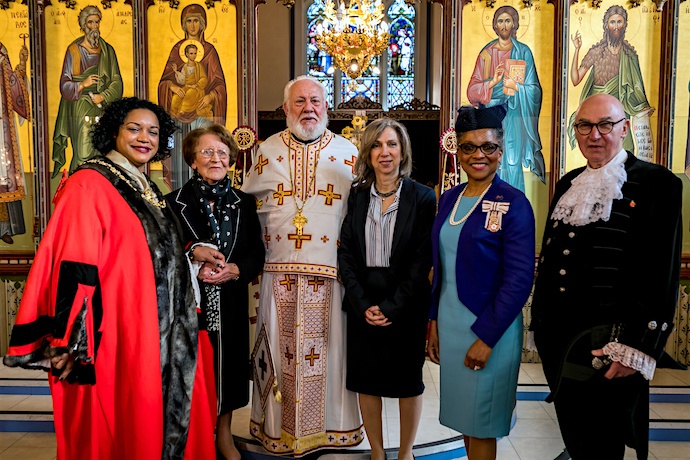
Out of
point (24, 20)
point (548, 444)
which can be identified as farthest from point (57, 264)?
point (24, 20)

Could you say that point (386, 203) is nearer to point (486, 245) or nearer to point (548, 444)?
point (486, 245)

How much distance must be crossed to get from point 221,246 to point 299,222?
0.51 m

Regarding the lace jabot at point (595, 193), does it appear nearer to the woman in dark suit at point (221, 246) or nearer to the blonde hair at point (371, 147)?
the blonde hair at point (371, 147)

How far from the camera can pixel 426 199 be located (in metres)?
3.05

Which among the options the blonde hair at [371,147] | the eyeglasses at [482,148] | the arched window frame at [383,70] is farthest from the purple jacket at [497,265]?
the arched window frame at [383,70]

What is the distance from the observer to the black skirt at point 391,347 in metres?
3.01

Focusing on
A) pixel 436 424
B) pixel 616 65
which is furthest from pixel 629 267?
pixel 616 65

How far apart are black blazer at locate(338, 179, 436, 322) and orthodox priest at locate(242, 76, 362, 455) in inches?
10.8

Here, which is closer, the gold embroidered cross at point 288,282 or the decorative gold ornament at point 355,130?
the gold embroidered cross at point 288,282

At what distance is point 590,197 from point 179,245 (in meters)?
1.87

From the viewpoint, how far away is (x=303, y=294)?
3.33 metres

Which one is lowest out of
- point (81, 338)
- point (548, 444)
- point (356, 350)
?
point (548, 444)

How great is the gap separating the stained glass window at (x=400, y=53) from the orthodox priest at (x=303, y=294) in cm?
1009

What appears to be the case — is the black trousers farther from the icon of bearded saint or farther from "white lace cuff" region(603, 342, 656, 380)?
the icon of bearded saint
